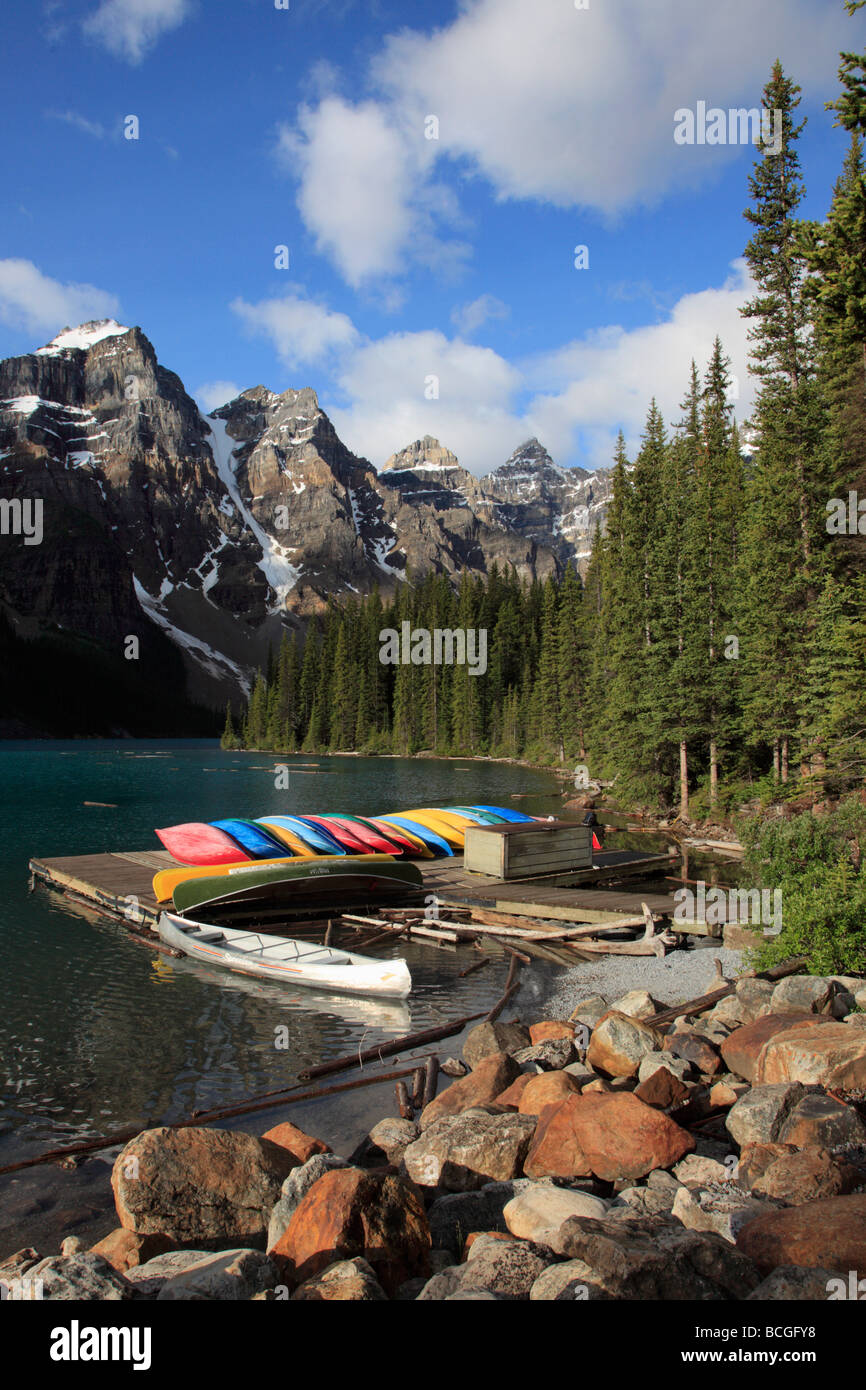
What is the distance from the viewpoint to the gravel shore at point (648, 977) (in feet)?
49.8

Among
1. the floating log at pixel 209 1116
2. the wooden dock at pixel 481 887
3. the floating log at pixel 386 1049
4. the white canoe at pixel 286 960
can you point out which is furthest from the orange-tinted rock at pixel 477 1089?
the wooden dock at pixel 481 887

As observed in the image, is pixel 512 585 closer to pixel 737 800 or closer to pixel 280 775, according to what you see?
pixel 280 775

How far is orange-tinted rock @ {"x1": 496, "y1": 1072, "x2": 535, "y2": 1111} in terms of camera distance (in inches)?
396

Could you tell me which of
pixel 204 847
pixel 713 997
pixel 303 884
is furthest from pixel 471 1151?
pixel 204 847

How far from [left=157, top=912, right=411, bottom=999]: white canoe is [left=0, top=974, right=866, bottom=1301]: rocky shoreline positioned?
546 cm

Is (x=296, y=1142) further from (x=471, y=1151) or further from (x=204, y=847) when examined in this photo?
(x=204, y=847)

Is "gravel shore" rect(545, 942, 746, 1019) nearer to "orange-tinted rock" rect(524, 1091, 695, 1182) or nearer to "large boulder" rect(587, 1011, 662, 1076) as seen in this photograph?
"large boulder" rect(587, 1011, 662, 1076)

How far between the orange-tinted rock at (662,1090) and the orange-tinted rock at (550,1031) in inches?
106

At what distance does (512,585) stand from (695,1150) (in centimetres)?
12408

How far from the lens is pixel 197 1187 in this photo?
774 cm

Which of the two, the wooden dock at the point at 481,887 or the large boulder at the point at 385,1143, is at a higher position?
the large boulder at the point at 385,1143

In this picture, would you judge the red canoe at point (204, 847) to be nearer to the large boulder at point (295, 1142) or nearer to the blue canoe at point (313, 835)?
the blue canoe at point (313, 835)
